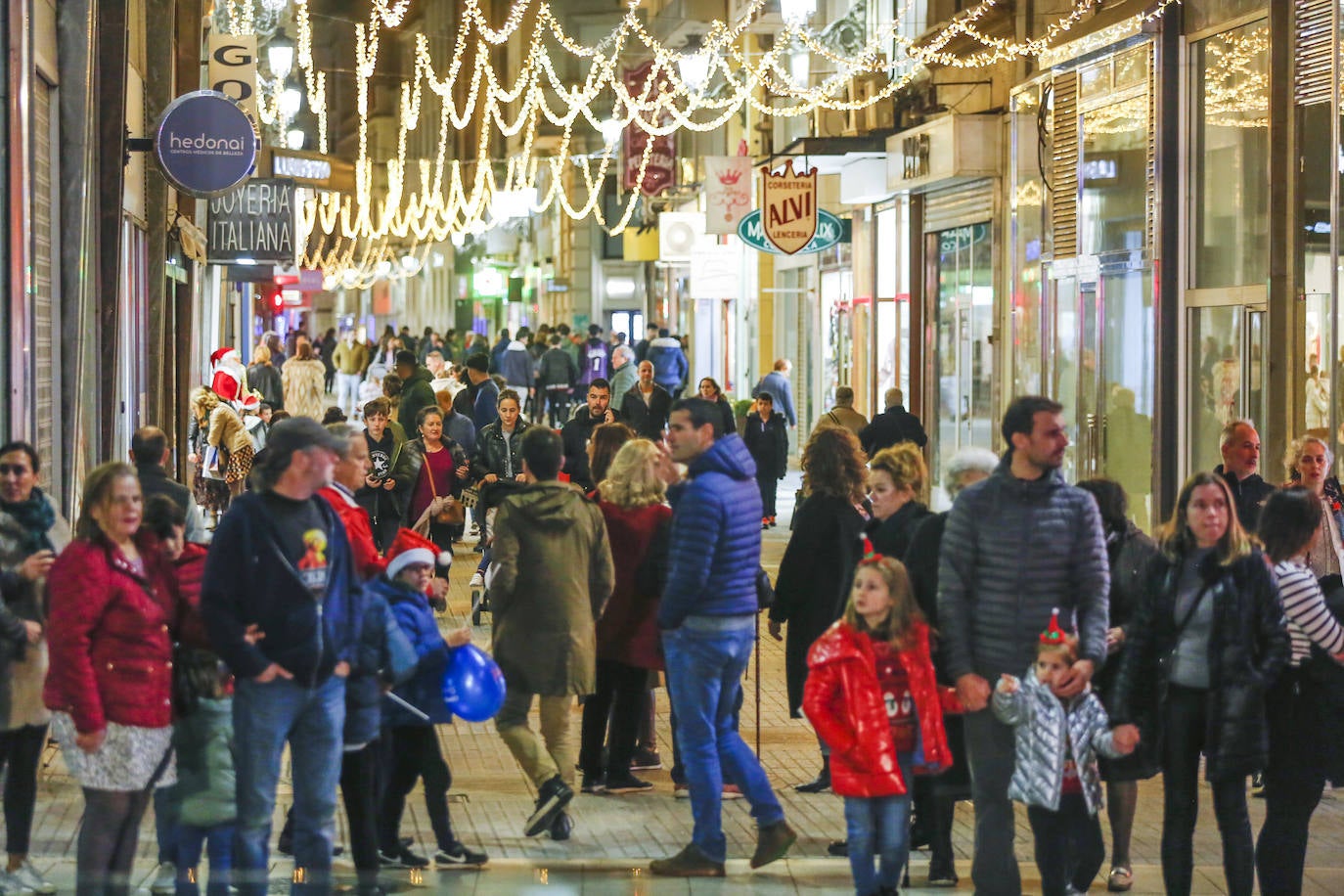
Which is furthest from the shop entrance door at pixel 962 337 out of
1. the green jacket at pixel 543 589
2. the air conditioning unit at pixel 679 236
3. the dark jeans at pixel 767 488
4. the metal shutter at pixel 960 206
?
the green jacket at pixel 543 589

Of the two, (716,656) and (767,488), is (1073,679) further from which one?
(767,488)

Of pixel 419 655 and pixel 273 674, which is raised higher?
pixel 273 674

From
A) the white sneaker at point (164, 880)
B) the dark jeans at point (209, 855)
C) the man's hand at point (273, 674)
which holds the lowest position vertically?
the white sneaker at point (164, 880)

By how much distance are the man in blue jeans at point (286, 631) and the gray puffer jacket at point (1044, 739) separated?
226 cm

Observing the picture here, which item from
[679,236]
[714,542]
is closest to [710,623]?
[714,542]

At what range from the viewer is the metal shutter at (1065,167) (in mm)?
19547

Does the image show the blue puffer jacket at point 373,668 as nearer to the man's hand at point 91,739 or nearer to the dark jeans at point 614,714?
the man's hand at point 91,739

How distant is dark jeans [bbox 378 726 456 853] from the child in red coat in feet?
5.94

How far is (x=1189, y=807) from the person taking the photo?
23.0 ft

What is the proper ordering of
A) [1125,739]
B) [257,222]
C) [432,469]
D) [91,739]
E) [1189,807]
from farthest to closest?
[257,222] → [432,469] → [1189,807] → [1125,739] → [91,739]

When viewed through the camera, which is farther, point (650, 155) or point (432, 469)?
point (650, 155)

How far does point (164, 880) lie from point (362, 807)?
0.88 meters

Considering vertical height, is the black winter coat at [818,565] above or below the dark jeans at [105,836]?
above

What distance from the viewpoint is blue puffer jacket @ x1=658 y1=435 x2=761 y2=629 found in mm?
7770
